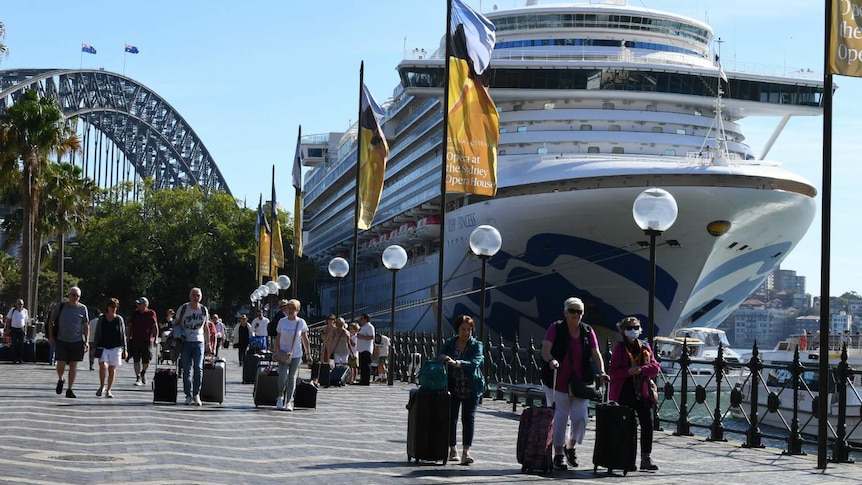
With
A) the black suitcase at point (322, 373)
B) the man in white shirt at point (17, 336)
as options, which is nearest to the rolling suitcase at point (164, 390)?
the black suitcase at point (322, 373)

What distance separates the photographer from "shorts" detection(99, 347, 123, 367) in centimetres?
1966

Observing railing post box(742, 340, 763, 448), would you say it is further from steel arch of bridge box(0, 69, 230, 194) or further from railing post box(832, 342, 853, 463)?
steel arch of bridge box(0, 69, 230, 194)

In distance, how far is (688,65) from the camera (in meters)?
43.5

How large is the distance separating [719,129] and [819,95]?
965 centimetres

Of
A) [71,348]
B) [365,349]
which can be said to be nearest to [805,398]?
[365,349]

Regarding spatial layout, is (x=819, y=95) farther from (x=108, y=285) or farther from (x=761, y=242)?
(x=108, y=285)

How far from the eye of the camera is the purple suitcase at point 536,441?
11742 mm

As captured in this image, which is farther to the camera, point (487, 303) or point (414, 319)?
point (414, 319)

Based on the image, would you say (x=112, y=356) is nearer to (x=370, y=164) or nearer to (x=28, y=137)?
(x=370, y=164)

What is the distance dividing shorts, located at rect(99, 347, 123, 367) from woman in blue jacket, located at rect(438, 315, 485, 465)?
8517 millimetres

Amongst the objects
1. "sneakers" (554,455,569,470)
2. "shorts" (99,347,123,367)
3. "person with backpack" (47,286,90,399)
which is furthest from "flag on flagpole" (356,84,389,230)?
"sneakers" (554,455,569,470)

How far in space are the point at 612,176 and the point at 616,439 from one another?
25.2 meters

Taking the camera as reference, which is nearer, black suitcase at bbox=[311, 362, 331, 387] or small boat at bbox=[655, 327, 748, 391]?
black suitcase at bbox=[311, 362, 331, 387]

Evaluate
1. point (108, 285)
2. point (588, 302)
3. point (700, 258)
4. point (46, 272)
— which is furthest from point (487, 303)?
point (46, 272)
